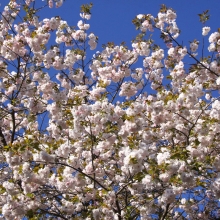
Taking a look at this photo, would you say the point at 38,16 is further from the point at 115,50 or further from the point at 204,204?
the point at 204,204

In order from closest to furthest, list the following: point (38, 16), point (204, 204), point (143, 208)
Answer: point (143, 208), point (204, 204), point (38, 16)

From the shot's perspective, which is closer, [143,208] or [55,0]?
[143,208]

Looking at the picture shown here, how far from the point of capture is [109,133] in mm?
5914

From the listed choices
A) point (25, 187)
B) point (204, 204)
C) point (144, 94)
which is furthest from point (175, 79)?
point (25, 187)

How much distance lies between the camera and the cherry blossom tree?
5.09 meters

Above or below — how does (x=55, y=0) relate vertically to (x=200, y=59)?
above

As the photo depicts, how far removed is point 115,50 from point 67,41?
48.1 inches

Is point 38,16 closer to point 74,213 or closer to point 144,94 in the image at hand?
point 144,94

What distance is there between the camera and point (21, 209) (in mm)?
5074

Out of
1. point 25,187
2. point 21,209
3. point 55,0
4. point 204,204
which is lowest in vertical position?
point 21,209

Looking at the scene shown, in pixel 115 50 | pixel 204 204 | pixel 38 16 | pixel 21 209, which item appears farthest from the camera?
pixel 115 50

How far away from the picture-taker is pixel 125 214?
18.0 ft

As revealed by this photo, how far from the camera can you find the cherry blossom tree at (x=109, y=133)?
509 centimetres

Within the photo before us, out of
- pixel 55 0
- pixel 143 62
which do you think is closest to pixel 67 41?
pixel 55 0
